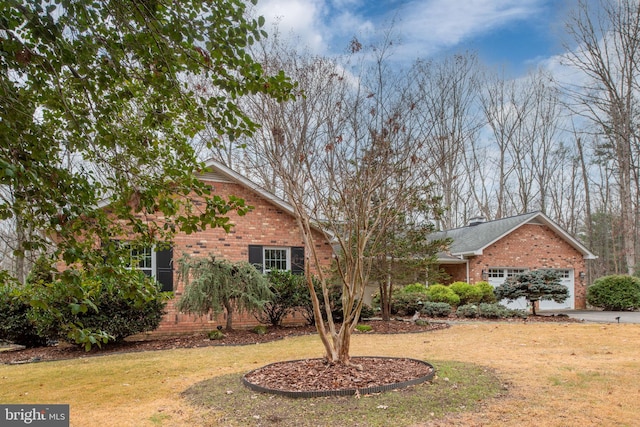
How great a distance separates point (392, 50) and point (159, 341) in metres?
8.00

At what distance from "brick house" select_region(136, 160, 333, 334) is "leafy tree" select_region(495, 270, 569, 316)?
21.6ft

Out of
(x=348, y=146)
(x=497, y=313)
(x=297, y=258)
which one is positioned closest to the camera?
(x=348, y=146)

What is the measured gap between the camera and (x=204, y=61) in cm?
335

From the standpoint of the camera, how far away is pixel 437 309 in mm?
15656

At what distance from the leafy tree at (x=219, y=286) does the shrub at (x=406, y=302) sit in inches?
276

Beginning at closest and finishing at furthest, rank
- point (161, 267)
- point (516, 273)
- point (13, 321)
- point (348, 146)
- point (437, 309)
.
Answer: point (348, 146) → point (13, 321) → point (161, 267) → point (437, 309) → point (516, 273)

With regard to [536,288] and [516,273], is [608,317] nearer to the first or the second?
[536,288]

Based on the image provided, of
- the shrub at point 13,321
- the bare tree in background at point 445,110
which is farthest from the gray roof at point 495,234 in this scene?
the shrub at point 13,321

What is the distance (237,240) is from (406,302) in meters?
7.03

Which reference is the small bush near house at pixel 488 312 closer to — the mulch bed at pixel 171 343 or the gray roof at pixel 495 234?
the mulch bed at pixel 171 343

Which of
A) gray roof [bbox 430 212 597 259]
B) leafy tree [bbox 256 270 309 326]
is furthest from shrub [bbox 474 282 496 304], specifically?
leafy tree [bbox 256 270 309 326]

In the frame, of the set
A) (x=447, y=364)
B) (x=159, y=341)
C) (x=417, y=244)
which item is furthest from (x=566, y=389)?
(x=159, y=341)

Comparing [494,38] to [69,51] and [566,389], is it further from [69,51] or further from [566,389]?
[69,51]

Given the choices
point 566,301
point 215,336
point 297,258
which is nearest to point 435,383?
point 215,336
